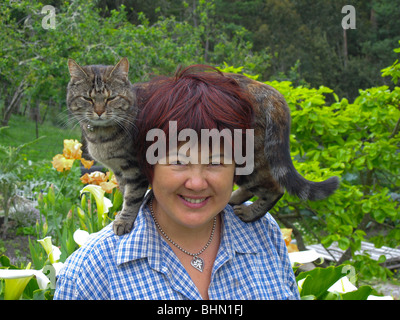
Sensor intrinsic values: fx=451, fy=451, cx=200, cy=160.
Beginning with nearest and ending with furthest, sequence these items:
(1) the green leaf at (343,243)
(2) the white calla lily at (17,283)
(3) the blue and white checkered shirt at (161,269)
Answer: (3) the blue and white checkered shirt at (161,269), (2) the white calla lily at (17,283), (1) the green leaf at (343,243)

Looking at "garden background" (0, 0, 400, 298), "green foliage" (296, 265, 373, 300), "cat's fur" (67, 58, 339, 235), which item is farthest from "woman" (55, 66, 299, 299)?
"garden background" (0, 0, 400, 298)

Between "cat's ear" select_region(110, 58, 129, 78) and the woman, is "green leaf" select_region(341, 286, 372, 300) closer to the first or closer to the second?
the woman

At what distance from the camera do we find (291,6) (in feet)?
48.2

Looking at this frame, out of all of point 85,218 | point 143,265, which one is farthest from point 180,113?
point 85,218

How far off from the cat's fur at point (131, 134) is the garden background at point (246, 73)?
7.1 inches

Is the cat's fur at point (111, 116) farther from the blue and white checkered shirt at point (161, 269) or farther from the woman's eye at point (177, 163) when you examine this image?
the woman's eye at point (177, 163)

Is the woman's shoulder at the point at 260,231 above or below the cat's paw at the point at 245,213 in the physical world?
A: below

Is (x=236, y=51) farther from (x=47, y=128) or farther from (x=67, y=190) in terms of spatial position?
(x=67, y=190)

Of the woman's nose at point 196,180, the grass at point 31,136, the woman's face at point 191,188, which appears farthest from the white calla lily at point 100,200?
the grass at point 31,136

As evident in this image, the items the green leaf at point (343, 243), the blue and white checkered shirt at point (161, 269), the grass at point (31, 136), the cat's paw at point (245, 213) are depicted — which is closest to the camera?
the blue and white checkered shirt at point (161, 269)

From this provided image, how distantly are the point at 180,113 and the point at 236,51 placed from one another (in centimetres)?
921

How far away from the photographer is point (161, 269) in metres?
1.36

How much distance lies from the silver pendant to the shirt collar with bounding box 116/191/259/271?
0.08m

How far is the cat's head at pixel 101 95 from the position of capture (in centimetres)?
202
